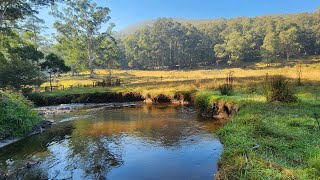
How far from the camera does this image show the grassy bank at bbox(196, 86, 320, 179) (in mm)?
6855

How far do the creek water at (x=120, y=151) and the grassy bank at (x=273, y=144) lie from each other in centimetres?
131

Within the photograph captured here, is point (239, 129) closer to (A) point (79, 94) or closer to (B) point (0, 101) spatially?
(B) point (0, 101)

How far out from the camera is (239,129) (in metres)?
12.1

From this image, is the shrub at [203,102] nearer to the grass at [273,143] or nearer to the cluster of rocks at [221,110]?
the cluster of rocks at [221,110]

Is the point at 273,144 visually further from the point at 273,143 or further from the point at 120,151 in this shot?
the point at 120,151

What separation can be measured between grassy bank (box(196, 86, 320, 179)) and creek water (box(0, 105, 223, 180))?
131cm

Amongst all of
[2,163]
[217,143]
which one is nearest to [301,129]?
[217,143]

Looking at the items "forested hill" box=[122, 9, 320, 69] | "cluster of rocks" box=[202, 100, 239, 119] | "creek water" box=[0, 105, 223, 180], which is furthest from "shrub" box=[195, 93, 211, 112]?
"forested hill" box=[122, 9, 320, 69]

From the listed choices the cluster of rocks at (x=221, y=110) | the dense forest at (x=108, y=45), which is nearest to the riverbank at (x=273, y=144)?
the cluster of rocks at (x=221, y=110)

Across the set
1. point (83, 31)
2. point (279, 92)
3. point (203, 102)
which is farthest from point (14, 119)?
point (83, 31)

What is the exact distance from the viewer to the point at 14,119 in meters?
16.4

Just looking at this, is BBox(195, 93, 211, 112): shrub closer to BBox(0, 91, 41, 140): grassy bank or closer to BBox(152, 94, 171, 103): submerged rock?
BBox(152, 94, 171, 103): submerged rock

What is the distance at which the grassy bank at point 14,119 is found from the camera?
15.8m

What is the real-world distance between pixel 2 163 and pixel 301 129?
36.6ft
